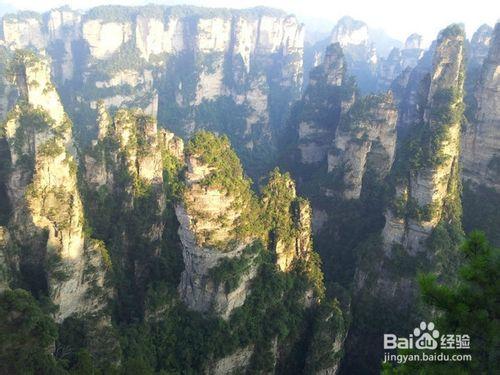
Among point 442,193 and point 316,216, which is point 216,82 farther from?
point 442,193

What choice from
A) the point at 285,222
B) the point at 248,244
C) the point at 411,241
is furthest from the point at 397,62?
the point at 248,244

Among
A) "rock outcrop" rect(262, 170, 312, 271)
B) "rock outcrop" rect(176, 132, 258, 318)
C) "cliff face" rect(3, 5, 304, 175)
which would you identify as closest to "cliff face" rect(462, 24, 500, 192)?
"rock outcrop" rect(262, 170, 312, 271)

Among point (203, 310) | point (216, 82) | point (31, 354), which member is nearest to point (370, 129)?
point (203, 310)

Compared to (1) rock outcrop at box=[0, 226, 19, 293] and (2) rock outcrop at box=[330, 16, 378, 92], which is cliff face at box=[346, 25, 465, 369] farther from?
(2) rock outcrop at box=[330, 16, 378, 92]

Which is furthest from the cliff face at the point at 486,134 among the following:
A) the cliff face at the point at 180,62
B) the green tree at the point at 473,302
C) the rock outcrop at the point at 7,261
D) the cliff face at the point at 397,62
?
the cliff face at the point at 397,62

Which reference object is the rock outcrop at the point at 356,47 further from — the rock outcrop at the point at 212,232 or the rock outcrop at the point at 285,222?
the rock outcrop at the point at 212,232
